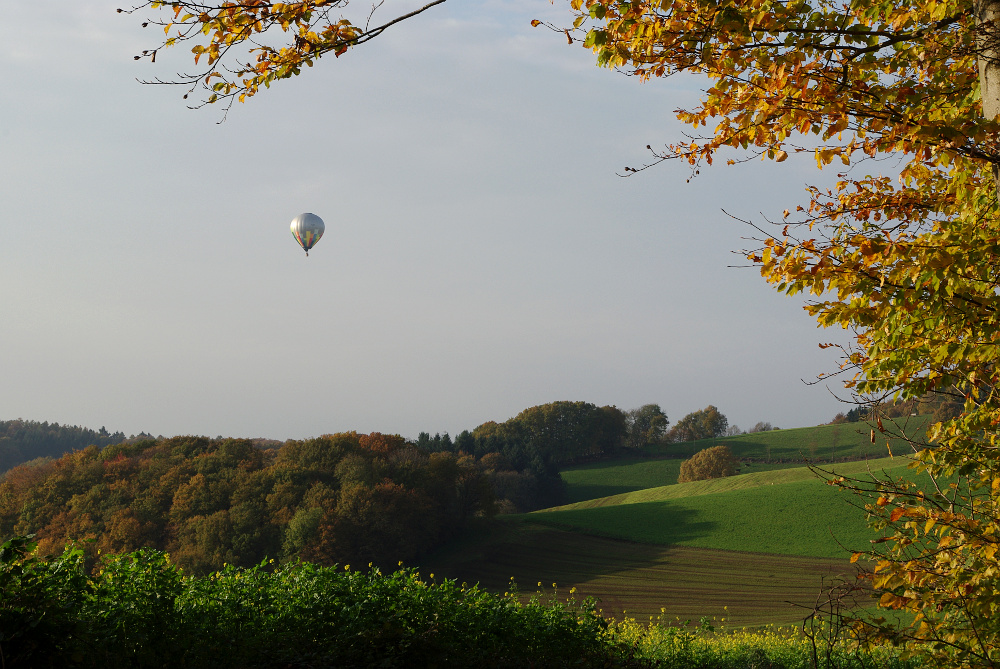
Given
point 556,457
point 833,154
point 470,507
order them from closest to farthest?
point 833,154 < point 470,507 < point 556,457

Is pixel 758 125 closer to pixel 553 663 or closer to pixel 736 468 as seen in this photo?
pixel 553 663

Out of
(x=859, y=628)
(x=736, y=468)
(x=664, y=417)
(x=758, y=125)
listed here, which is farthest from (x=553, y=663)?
(x=664, y=417)

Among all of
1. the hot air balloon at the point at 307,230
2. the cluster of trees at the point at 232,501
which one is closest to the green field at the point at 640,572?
the cluster of trees at the point at 232,501

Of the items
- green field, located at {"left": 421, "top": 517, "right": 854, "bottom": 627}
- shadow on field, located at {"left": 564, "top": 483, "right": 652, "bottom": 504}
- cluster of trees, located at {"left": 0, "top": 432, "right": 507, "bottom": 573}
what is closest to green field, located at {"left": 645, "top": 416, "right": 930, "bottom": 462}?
shadow on field, located at {"left": 564, "top": 483, "right": 652, "bottom": 504}

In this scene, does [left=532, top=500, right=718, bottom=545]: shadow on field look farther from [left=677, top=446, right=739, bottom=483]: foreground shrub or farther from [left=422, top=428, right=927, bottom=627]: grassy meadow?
[left=677, top=446, right=739, bottom=483]: foreground shrub

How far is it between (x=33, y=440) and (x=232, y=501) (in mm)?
73127

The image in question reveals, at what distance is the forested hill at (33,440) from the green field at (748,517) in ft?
218

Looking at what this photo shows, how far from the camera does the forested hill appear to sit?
290 feet

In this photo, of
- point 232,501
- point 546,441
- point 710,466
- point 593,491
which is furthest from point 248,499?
point 546,441

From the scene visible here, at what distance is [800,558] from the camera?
40.1m

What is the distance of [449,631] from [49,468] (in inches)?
1819

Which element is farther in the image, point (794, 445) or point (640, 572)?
point (794, 445)

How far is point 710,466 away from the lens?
232 ft

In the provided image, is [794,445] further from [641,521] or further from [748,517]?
[641,521]
